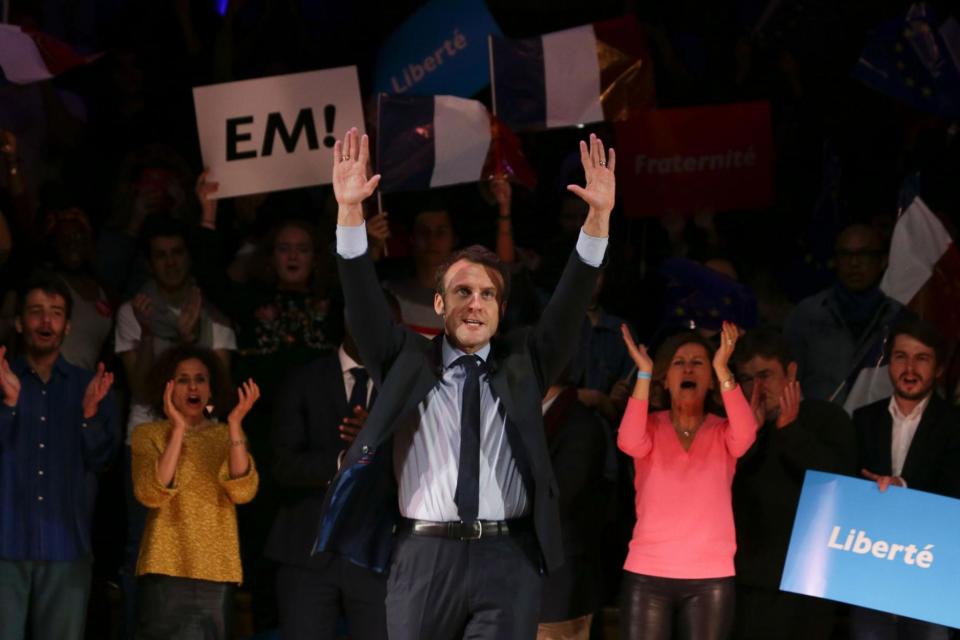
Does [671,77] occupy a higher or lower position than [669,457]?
higher

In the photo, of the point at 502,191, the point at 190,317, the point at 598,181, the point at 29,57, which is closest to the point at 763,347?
the point at 502,191

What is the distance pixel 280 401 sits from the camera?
629 centimetres

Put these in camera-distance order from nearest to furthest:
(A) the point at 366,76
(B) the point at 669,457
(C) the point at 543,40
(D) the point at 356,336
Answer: (D) the point at 356,336 < (B) the point at 669,457 < (C) the point at 543,40 < (A) the point at 366,76

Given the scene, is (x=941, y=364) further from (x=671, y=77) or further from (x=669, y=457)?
(x=671, y=77)

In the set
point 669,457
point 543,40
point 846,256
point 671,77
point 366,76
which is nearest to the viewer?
point 669,457

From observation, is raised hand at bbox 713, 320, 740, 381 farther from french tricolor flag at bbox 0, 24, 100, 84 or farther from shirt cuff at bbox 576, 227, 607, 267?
french tricolor flag at bbox 0, 24, 100, 84

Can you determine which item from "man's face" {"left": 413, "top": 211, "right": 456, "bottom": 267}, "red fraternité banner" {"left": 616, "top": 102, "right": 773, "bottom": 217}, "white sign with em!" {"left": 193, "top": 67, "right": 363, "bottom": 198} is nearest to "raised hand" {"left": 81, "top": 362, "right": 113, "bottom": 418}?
"white sign with em!" {"left": 193, "top": 67, "right": 363, "bottom": 198}

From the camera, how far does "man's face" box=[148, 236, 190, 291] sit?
7.26 meters

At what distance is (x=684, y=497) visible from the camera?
19.4ft

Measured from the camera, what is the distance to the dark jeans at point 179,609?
6.08 meters

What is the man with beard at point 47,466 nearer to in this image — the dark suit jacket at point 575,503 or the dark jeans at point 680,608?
the dark suit jacket at point 575,503

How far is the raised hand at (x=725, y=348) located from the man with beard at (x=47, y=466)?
2.47 metres

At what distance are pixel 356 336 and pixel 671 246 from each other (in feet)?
14.0

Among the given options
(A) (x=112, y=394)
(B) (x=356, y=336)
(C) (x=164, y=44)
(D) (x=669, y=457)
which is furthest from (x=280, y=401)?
(C) (x=164, y=44)
